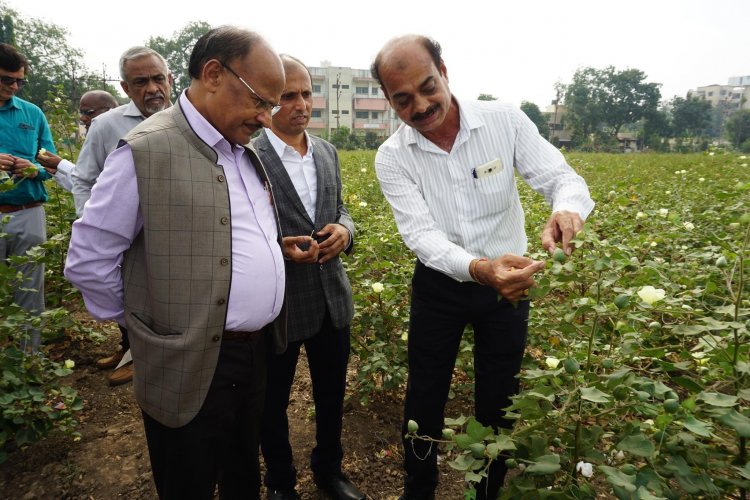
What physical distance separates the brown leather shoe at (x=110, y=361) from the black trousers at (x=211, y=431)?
203 centimetres

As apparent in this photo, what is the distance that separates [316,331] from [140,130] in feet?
3.33

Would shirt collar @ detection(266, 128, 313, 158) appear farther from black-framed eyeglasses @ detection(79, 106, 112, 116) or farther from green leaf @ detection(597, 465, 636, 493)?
black-framed eyeglasses @ detection(79, 106, 112, 116)

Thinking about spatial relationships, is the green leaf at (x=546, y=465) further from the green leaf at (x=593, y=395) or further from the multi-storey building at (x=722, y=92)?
the multi-storey building at (x=722, y=92)

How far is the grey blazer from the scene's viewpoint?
6.15 ft

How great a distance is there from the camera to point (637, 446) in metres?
0.89

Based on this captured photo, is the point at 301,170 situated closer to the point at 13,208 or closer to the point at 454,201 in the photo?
the point at 454,201

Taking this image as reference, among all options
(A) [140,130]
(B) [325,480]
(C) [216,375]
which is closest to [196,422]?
(C) [216,375]

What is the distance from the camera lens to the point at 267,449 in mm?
1976

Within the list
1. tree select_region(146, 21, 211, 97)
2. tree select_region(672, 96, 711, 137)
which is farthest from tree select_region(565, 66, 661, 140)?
tree select_region(146, 21, 211, 97)

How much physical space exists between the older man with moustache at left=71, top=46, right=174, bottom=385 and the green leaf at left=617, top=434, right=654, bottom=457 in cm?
266

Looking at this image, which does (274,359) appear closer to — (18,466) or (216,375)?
(216,375)

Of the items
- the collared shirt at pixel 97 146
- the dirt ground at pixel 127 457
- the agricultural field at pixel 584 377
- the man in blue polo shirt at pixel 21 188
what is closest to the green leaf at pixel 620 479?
the agricultural field at pixel 584 377

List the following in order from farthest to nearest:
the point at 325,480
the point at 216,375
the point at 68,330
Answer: the point at 68,330, the point at 325,480, the point at 216,375

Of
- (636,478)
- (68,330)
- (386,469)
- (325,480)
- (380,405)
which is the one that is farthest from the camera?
(68,330)
